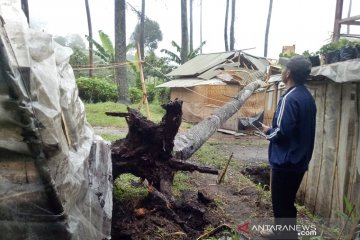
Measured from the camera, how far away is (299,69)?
9.88 feet

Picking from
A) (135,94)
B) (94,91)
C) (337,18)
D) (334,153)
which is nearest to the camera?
(334,153)

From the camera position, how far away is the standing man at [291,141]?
2.91m

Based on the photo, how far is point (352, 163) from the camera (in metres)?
4.18

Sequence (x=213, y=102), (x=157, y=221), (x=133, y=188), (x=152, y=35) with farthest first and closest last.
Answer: (x=152, y=35) < (x=213, y=102) < (x=133, y=188) < (x=157, y=221)

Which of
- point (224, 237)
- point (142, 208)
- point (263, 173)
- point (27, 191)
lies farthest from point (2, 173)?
point (263, 173)

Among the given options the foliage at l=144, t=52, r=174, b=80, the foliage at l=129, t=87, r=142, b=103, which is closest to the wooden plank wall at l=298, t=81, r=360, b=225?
the foliage at l=129, t=87, r=142, b=103

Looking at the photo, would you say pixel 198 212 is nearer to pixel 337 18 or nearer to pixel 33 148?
pixel 33 148

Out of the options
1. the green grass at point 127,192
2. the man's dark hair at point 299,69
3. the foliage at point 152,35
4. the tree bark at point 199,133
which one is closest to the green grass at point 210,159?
the tree bark at point 199,133

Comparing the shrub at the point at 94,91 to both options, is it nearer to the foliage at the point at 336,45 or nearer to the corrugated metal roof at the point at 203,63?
the corrugated metal roof at the point at 203,63

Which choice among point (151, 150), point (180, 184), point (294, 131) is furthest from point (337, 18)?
point (151, 150)

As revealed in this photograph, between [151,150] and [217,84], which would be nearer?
[151,150]

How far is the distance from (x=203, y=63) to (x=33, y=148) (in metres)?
15.7

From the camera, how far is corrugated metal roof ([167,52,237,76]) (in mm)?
16047

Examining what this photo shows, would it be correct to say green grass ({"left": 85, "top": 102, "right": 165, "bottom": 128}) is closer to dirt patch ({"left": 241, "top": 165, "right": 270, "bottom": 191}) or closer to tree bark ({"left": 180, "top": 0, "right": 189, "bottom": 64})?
dirt patch ({"left": 241, "top": 165, "right": 270, "bottom": 191})
